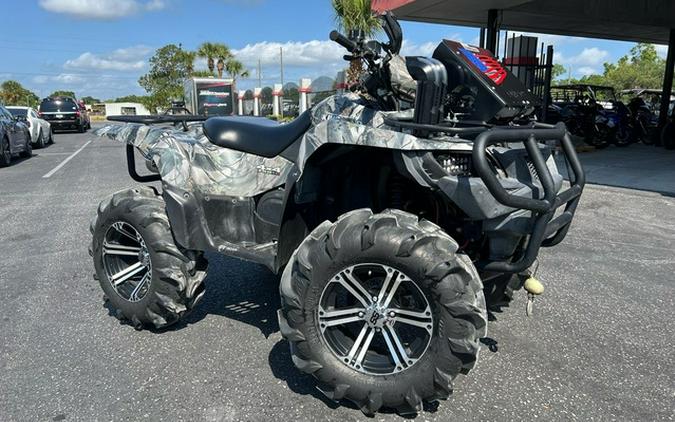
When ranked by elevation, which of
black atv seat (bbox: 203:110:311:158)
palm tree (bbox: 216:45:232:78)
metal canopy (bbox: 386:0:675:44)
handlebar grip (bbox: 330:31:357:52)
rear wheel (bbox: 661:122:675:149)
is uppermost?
palm tree (bbox: 216:45:232:78)

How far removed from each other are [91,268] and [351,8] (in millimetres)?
16887

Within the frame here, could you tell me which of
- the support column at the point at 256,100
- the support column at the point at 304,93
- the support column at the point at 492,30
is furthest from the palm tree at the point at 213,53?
the support column at the point at 492,30

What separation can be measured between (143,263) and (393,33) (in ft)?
7.33

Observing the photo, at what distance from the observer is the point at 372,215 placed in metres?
2.70

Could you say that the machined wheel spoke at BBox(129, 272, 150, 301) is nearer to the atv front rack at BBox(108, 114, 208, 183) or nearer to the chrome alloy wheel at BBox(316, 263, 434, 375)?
the atv front rack at BBox(108, 114, 208, 183)

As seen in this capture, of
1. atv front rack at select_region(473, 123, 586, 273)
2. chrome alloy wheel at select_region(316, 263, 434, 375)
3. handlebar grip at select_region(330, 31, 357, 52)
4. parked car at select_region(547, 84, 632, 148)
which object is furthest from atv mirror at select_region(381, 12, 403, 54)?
parked car at select_region(547, 84, 632, 148)

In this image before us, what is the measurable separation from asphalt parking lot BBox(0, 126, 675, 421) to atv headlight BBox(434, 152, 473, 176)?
1201mm

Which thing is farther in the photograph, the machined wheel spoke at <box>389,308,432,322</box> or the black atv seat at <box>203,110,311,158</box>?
the black atv seat at <box>203,110,311,158</box>

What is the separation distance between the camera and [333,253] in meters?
2.64

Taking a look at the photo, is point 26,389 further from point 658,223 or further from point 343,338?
point 658,223

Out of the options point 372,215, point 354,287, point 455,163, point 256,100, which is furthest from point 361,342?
point 256,100

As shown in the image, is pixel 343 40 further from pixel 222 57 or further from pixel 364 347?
pixel 222 57

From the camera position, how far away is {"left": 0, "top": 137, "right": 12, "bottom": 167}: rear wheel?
12844mm

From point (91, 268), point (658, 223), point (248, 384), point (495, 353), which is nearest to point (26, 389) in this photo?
point (248, 384)
